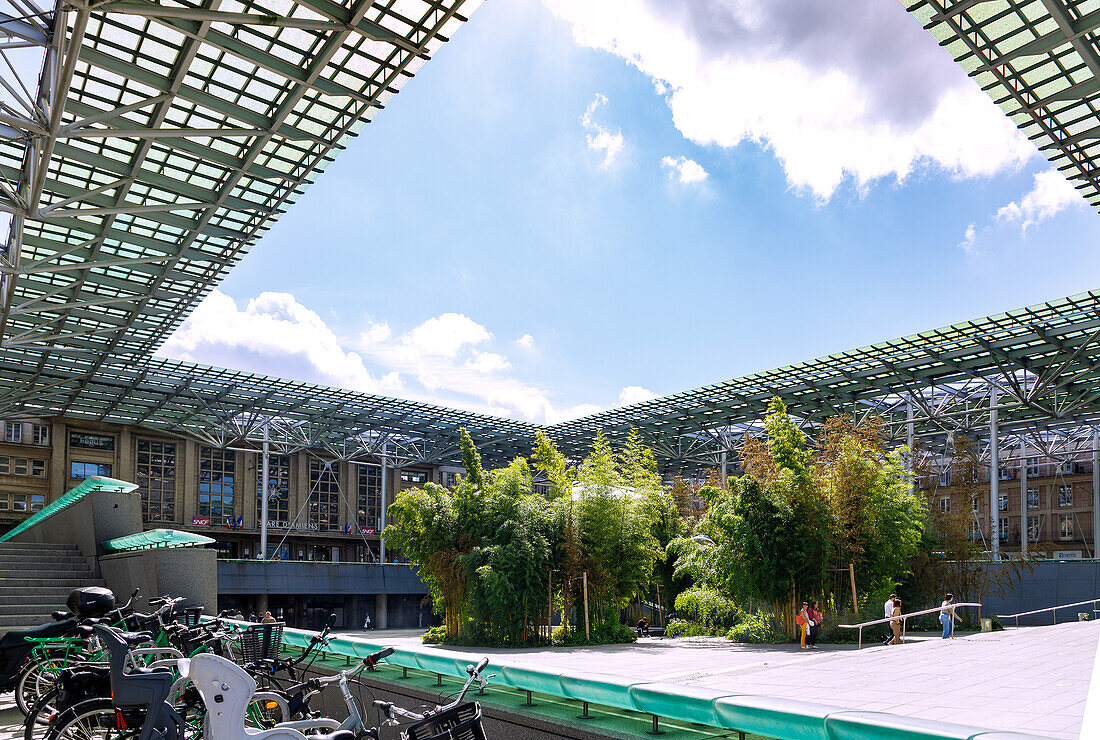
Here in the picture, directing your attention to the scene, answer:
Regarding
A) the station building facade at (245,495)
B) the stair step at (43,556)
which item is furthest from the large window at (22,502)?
the stair step at (43,556)

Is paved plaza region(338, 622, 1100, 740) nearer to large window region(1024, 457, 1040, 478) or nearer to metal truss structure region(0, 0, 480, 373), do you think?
metal truss structure region(0, 0, 480, 373)

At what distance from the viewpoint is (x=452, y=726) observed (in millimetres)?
3438

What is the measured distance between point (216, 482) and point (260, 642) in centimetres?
3792

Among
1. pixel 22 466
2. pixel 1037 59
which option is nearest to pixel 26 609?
pixel 1037 59

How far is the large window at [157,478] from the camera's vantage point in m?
40.0

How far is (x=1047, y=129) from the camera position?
14227 mm

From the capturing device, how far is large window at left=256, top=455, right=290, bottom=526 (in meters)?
43.8

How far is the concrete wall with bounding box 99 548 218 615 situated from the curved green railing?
9.73 metres

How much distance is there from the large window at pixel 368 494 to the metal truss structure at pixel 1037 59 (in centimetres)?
3868

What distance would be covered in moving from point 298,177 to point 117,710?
40.3ft

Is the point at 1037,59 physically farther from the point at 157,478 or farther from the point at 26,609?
the point at 157,478

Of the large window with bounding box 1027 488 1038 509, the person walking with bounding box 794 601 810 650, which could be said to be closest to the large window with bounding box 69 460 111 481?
the person walking with bounding box 794 601 810 650

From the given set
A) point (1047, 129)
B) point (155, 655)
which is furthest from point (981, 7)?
point (155, 655)

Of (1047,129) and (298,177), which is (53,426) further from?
(1047,129)
